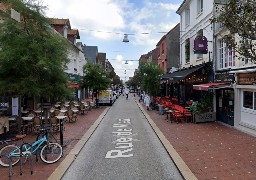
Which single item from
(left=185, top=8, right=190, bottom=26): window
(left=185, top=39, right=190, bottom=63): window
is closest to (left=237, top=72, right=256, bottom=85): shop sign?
(left=185, top=39, right=190, bottom=63): window

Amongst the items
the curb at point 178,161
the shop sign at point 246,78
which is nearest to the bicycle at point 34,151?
the curb at point 178,161

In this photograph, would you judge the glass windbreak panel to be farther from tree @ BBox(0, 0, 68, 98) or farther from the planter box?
tree @ BBox(0, 0, 68, 98)

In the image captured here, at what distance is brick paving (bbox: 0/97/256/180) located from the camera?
755cm

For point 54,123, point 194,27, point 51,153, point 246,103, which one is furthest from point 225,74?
point 51,153

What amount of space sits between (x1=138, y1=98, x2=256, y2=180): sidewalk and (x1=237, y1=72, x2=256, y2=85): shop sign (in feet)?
7.67

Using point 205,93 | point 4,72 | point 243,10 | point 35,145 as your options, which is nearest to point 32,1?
point 4,72

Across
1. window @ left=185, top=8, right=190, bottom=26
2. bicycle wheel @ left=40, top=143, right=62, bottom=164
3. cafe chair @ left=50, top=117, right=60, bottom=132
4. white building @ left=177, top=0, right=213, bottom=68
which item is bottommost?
bicycle wheel @ left=40, top=143, right=62, bottom=164

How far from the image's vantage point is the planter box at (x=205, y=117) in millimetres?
16938

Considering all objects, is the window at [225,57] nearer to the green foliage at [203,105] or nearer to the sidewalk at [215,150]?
the green foliage at [203,105]

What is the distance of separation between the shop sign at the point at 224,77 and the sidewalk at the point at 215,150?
2504mm

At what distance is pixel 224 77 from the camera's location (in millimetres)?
16219

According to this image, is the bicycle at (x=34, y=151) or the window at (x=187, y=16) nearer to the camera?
the bicycle at (x=34, y=151)

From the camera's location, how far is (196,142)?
11414mm

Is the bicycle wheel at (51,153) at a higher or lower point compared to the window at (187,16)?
lower
